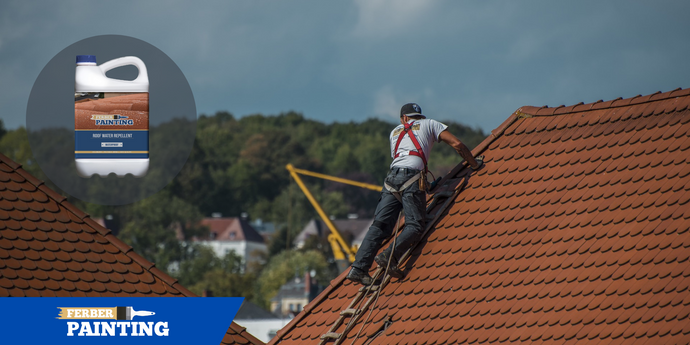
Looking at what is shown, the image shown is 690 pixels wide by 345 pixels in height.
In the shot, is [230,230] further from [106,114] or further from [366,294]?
[106,114]

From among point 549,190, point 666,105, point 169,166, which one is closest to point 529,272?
point 549,190

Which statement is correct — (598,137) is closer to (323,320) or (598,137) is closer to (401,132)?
(401,132)

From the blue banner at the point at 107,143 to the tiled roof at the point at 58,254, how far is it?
54.9 inches

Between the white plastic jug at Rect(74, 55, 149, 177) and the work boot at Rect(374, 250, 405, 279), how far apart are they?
2985 millimetres

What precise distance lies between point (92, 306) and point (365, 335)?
2985 millimetres

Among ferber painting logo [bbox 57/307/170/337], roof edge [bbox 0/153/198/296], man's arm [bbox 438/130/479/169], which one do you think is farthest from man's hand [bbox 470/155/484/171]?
ferber painting logo [bbox 57/307/170/337]

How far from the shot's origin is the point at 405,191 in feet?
32.0

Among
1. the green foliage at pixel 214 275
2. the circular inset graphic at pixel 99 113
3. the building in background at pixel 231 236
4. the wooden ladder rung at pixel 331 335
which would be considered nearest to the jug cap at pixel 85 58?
the circular inset graphic at pixel 99 113

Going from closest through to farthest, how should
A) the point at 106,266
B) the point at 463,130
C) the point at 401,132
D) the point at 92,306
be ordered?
Result: the point at 92,306 < the point at 106,266 < the point at 401,132 < the point at 463,130

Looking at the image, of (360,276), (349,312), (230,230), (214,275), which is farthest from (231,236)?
(349,312)

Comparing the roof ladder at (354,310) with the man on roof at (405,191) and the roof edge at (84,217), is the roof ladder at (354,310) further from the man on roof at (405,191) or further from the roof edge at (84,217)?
the roof edge at (84,217)

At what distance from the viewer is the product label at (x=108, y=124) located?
8.12 meters

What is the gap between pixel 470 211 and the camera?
32.2 feet

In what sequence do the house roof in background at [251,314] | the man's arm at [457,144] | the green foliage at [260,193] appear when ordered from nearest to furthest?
the man's arm at [457,144] < the house roof in background at [251,314] < the green foliage at [260,193]
